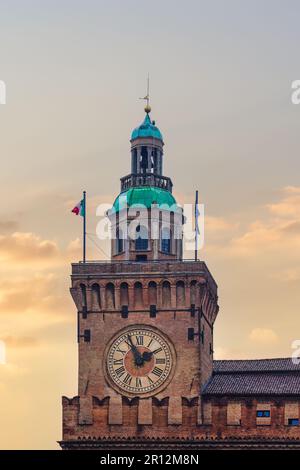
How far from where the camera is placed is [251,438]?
119312 millimetres

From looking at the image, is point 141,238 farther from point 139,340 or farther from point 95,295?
point 139,340

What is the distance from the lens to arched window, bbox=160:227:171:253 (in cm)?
12588

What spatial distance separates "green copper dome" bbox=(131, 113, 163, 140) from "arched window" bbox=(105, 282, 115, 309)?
448 inches

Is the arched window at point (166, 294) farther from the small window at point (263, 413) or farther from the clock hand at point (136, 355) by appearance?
the small window at point (263, 413)

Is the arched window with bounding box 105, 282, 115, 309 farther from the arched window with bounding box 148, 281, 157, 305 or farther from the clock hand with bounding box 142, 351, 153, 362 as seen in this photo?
the clock hand with bounding box 142, 351, 153, 362

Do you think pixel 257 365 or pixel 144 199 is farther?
pixel 144 199

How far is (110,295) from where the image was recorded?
12362cm

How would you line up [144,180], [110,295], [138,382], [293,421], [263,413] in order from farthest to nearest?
1. [144,180]
2. [110,295]
3. [138,382]
4. [263,413]
5. [293,421]

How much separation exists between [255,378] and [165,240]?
11599 millimetres

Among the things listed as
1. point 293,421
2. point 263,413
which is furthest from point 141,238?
point 293,421

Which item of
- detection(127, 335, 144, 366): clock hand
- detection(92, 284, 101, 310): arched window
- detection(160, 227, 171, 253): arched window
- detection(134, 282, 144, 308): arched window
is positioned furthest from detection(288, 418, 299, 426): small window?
detection(92, 284, 101, 310): arched window

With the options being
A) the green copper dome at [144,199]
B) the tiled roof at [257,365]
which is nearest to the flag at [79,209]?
the green copper dome at [144,199]
